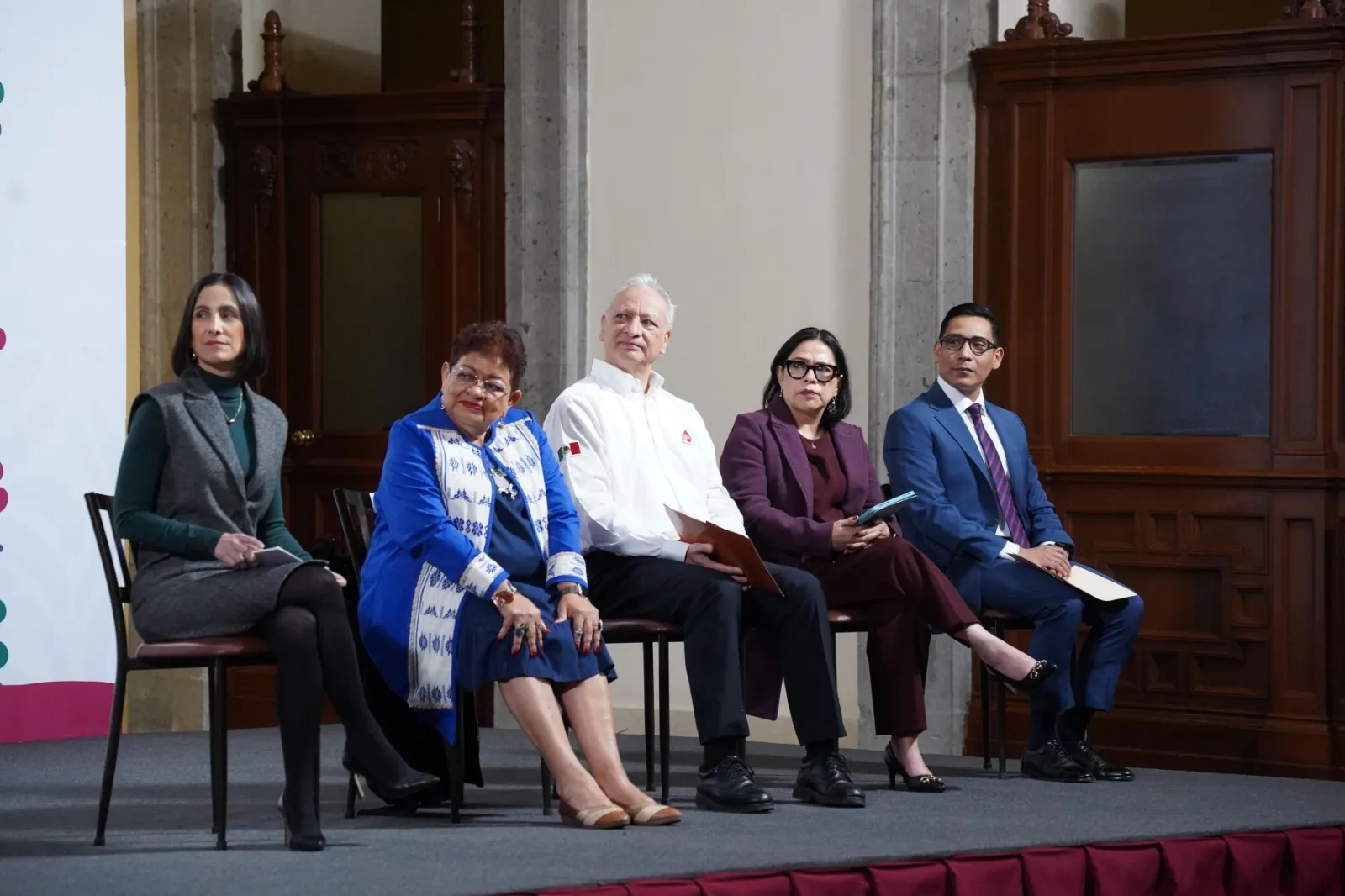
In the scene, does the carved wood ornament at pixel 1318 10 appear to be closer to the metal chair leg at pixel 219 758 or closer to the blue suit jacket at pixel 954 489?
the blue suit jacket at pixel 954 489

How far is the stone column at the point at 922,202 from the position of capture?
17.6 feet

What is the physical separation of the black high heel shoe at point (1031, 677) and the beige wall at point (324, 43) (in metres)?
3.68

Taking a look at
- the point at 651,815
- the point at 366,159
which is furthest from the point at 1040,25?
the point at 651,815

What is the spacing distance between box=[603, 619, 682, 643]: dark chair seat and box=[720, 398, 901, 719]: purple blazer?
287 millimetres

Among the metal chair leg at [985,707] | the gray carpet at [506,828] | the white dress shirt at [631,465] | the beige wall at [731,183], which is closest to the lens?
the gray carpet at [506,828]

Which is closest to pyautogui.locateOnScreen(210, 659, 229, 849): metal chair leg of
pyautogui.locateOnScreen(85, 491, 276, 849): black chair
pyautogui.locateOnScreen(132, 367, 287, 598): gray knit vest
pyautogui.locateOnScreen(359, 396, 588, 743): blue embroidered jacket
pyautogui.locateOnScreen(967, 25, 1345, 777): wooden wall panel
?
pyautogui.locateOnScreen(85, 491, 276, 849): black chair

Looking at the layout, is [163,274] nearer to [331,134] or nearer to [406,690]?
[331,134]

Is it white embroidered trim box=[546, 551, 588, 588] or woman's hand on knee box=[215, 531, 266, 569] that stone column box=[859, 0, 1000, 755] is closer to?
white embroidered trim box=[546, 551, 588, 588]

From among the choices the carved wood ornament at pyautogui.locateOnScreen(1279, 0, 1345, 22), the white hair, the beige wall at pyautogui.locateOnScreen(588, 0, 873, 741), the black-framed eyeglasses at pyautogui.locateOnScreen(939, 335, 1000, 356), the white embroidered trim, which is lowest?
the white embroidered trim

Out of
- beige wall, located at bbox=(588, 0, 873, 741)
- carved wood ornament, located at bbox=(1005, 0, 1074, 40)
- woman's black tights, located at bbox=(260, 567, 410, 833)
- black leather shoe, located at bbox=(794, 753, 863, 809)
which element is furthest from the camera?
beige wall, located at bbox=(588, 0, 873, 741)

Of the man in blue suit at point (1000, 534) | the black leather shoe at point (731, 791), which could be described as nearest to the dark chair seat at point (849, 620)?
the man in blue suit at point (1000, 534)

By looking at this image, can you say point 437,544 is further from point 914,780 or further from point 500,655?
point 914,780

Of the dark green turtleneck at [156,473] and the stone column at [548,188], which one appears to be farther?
the stone column at [548,188]

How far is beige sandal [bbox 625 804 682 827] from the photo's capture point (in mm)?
3578
